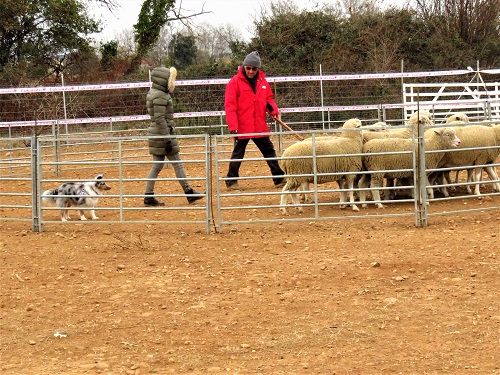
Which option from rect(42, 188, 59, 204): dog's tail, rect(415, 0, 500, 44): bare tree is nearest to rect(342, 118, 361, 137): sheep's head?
rect(42, 188, 59, 204): dog's tail

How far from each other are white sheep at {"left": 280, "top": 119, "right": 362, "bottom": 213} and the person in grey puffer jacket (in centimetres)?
129

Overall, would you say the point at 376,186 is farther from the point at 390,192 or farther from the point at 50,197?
the point at 50,197

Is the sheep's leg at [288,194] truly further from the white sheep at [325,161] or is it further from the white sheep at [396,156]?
the white sheep at [396,156]

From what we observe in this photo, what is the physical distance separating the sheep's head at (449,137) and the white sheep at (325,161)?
3.25 feet

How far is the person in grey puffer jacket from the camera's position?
1118 centimetres

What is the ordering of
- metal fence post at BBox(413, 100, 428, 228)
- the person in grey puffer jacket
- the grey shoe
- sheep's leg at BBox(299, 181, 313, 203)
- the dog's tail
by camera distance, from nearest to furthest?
metal fence post at BBox(413, 100, 428, 228)
the dog's tail
sheep's leg at BBox(299, 181, 313, 203)
the person in grey puffer jacket
the grey shoe

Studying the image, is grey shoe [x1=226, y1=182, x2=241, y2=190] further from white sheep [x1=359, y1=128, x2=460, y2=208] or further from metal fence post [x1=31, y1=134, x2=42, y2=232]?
metal fence post [x1=31, y1=134, x2=42, y2=232]

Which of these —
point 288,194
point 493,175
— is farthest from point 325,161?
point 493,175

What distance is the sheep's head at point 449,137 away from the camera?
424 inches

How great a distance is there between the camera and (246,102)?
41.4 feet

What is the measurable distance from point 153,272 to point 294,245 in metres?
1.58

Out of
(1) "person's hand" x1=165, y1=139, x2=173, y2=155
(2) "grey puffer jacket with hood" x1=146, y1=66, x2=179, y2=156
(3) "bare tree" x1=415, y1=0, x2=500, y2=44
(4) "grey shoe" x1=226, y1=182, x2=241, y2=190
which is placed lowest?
(4) "grey shoe" x1=226, y1=182, x2=241, y2=190

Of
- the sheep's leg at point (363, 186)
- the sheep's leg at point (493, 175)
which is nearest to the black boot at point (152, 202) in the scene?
the sheep's leg at point (363, 186)

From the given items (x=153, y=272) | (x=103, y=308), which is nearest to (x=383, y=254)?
(x=153, y=272)
